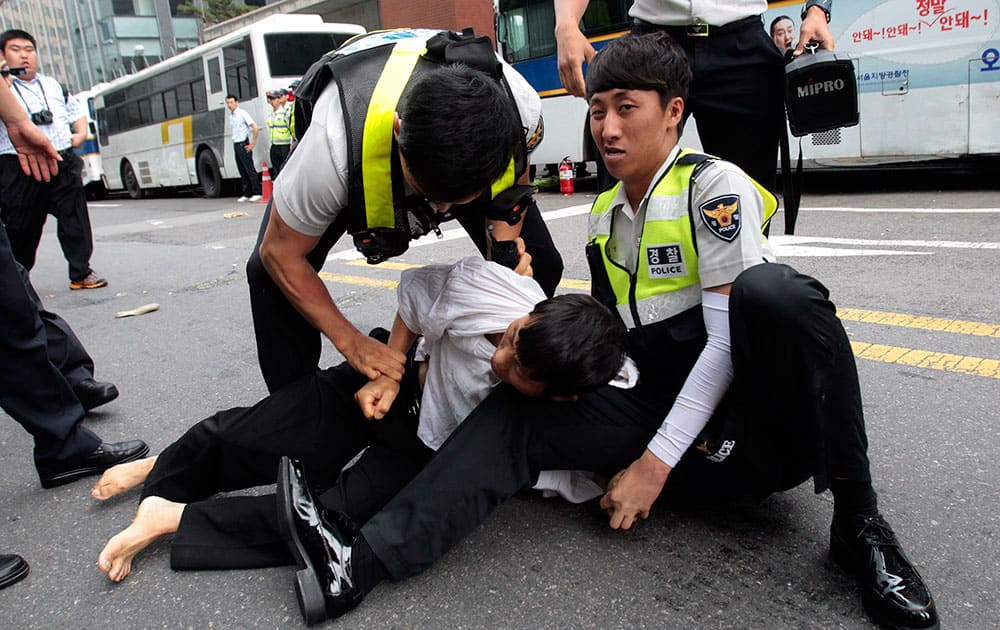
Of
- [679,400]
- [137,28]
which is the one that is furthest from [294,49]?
[137,28]

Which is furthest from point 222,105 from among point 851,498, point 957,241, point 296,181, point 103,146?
point 851,498

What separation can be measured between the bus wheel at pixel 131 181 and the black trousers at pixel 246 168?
519 centimetres

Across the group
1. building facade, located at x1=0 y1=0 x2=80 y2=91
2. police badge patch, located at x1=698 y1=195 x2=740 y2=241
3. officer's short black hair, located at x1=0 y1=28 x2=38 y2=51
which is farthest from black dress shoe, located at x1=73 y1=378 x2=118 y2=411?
building facade, located at x1=0 y1=0 x2=80 y2=91

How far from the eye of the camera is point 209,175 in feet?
46.1

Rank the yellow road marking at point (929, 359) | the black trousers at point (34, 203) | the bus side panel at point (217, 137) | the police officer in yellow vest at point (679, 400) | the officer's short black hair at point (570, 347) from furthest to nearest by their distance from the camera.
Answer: the bus side panel at point (217, 137) < the black trousers at point (34, 203) < the yellow road marking at point (929, 359) < the officer's short black hair at point (570, 347) < the police officer in yellow vest at point (679, 400)

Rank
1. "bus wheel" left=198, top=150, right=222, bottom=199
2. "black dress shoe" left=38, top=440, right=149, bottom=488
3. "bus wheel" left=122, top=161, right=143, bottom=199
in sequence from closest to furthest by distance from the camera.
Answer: "black dress shoe" left=38, top=440, right=149, bottom=488
"bus wheel" left=198, top=150, right=222, bottom=199
"bus wheel" left=122, top=161, right=143, bottom=199

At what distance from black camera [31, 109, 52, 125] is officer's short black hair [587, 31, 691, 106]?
434cm

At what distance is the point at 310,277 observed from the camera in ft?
6.31

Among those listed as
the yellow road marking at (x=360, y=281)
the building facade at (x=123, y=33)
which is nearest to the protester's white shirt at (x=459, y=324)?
the yellow road marking at (x=360, y=281)

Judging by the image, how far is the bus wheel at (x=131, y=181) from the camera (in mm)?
16531

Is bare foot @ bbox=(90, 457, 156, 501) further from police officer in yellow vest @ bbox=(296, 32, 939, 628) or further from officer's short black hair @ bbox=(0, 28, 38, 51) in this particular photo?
officer's short black hair @ bbox=(0, 28, 38, 51)

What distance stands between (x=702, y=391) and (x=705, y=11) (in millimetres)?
1281

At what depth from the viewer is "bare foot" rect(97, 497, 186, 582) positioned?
171 cm

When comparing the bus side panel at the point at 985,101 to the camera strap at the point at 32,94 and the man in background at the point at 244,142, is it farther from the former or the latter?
the man in background at the point at 244,142
